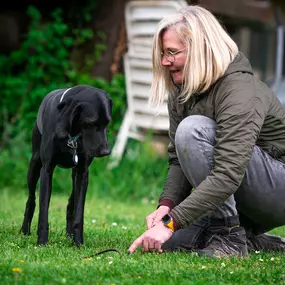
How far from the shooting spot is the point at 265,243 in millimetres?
4133

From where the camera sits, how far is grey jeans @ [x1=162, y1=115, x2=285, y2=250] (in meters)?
3.66

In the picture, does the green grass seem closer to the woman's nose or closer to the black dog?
the black dog

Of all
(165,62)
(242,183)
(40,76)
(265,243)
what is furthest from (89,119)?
(40,76)

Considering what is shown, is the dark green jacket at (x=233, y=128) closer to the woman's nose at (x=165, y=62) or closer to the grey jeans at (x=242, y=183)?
the grey jeans at (x=242, y=183)

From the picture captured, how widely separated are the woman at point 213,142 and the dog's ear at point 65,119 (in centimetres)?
46

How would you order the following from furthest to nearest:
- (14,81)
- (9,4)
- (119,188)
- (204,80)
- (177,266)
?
1. (9,4)
2. (14,81)
3. (119,188)
4. (204,80)
5. (177,266)

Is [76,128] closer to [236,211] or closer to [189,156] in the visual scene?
[189,156]

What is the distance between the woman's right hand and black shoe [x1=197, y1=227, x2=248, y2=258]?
0.26m

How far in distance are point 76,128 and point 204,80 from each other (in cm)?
68

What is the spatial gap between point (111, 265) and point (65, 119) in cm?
78

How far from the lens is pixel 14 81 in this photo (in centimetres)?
835

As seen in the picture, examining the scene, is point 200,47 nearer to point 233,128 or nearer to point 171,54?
point 171,54

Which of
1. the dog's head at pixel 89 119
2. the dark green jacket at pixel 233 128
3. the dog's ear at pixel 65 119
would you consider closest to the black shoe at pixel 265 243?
the dark green jacket at pixel 233 128

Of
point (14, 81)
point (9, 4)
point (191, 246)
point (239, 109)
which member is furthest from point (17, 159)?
point (239, 109)
